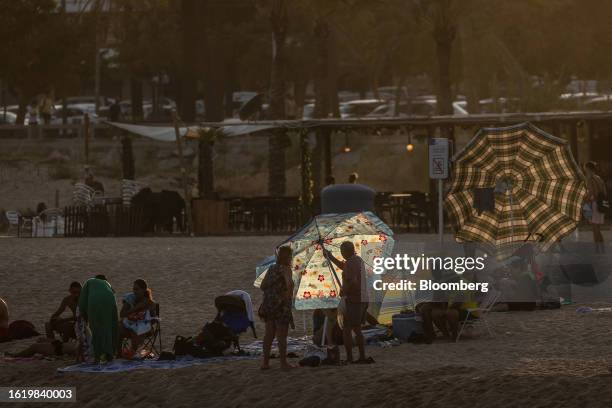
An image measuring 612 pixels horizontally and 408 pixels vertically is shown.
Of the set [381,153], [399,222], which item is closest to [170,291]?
[399,222]

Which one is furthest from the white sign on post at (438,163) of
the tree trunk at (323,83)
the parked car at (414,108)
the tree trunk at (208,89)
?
the parked car at (414,108)

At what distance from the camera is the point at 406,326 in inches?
717

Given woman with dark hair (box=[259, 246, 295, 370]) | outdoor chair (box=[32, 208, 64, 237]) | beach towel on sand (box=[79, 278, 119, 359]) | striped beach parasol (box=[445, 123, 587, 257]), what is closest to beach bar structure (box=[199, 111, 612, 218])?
outdoor chair (box=[32, 208, 64, 237])

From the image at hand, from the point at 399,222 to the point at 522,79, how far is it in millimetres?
20411

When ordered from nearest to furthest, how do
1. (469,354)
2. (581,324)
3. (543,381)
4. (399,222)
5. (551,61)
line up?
(543,381)
(469,354)
(581,324)
(399,222)
(551,61)

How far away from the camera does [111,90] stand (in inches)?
3620

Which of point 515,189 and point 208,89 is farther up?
point 208,89

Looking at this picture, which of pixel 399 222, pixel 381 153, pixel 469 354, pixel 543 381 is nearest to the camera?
pixel 543 381

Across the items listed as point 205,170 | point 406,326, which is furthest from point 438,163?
point 205,170

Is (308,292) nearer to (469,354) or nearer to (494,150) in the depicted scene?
(469,354)

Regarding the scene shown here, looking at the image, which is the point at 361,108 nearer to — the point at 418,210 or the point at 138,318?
the point at 418,210

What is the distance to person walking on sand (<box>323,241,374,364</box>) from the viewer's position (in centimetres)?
1638

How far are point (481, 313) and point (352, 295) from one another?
98.7 inches

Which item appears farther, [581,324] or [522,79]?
[522,79]
